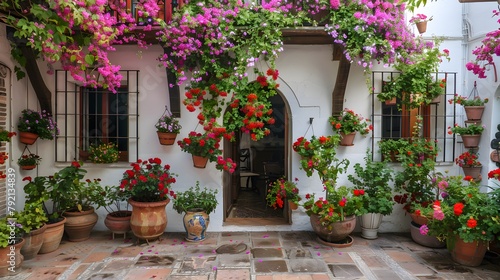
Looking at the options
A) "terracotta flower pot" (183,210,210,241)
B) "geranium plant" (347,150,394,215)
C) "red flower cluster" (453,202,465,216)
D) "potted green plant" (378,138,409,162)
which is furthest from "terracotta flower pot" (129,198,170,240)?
"red flower cluster" (453,202,465,216)

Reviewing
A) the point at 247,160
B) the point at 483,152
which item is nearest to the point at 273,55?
the point at 483,152

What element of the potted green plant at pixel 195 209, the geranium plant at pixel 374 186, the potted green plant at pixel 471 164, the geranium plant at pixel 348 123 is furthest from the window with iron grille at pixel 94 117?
the potted green plant at pixel 471 164

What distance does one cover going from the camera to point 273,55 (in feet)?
15.6

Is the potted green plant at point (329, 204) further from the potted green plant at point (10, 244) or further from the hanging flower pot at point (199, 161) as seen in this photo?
the potted green plant at point (10, 244)

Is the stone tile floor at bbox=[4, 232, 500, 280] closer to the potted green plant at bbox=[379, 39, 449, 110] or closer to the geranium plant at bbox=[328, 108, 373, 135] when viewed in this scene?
the geranium plant at bbox=[328, 108, 373, 135]

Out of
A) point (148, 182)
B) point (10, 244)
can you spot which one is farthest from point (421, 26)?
point (10, 244)

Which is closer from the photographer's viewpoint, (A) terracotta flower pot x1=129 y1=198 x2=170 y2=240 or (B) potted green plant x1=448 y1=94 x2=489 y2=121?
(A) terracotta flower pot x1=129 y1=198 x2=170 y2=240

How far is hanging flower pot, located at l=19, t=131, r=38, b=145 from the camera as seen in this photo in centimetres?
496

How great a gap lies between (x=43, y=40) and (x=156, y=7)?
1.54 metres

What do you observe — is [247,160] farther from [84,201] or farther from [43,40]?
[43,40]

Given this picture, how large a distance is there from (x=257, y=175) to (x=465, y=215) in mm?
4959

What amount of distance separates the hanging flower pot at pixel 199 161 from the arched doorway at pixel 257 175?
29.0 inches

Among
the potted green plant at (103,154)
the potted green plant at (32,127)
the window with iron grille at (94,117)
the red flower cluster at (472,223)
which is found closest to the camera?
the red flower cluster at (472,223)

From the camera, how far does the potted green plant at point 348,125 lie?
5.23m
